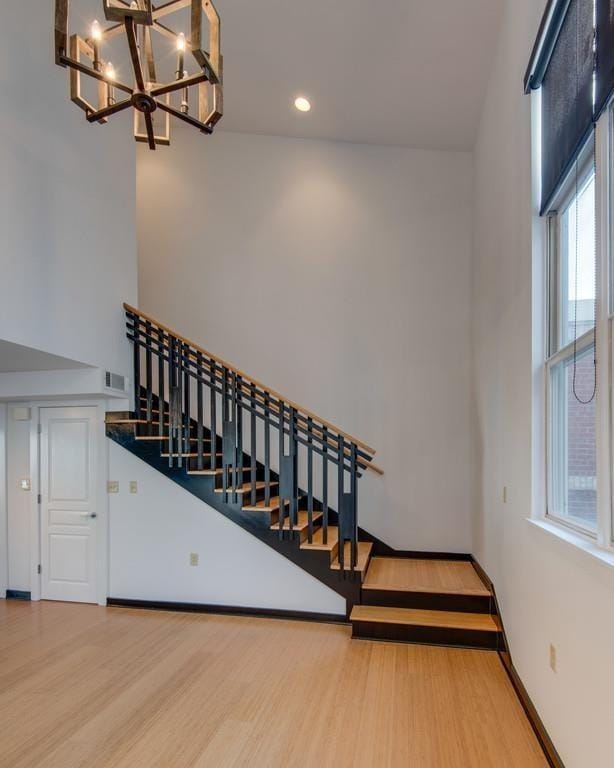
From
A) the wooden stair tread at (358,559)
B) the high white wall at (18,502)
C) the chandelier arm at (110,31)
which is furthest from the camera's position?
the high white wall at (18,502)

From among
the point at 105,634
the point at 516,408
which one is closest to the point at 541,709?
the point at 516,408

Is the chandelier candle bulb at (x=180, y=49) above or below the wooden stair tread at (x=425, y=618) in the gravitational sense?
above

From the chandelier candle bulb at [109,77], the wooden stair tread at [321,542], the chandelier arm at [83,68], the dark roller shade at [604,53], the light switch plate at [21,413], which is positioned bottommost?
the wooden stair tread at [321,542]

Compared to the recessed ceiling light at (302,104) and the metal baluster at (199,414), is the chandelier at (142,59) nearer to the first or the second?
the metal baluster at (199,414)

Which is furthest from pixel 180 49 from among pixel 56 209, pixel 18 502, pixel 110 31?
pixel 18 502

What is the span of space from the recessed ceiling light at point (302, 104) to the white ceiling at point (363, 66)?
0.18 ft

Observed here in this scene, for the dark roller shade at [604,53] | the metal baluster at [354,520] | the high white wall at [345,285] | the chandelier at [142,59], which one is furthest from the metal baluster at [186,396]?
the dark roller shade at [604,53]

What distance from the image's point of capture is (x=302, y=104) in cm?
506

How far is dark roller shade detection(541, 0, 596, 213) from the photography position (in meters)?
2.15

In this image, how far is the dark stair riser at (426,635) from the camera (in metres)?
3.72

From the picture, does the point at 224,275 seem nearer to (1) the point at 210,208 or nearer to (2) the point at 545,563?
(1) the point at 210,208

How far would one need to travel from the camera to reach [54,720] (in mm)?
2840

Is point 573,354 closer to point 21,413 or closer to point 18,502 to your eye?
point 21,413

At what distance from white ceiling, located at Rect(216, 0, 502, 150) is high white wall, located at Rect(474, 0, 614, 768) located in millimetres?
292
